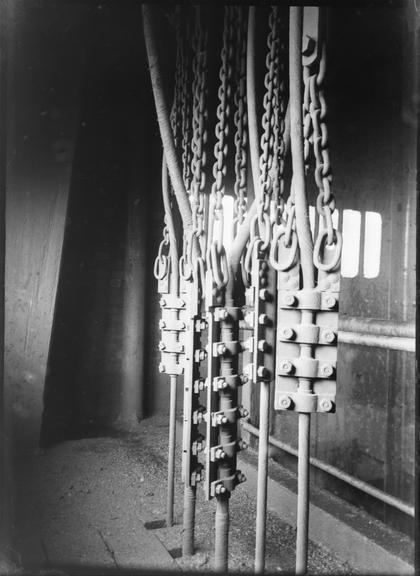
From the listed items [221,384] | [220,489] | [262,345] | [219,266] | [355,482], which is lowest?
[355,482]

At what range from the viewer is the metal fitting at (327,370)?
1682 mm

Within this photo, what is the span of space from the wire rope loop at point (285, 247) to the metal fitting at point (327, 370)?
1.24 feet

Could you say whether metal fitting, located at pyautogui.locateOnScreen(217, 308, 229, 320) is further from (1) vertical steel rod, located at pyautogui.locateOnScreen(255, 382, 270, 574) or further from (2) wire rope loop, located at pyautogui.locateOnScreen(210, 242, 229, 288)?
(1) vertical steel rod, located at pyautogui.locateOnScreen(255, 382, 270, 574)

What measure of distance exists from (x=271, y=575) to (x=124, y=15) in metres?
4.25

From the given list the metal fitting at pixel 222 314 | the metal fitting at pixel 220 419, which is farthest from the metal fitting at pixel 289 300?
the metal fitting at pixel 220 419

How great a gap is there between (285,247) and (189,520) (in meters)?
1.67

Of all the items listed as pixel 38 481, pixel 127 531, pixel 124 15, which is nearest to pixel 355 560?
pixel 127 531

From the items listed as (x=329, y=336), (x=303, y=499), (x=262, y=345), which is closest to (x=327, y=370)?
(x=329, y=336)

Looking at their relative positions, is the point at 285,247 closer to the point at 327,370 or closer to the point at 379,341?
the point at 327,370

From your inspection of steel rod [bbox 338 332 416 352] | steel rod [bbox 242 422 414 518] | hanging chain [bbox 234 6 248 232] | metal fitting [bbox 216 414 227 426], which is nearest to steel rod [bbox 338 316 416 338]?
steel rod [bbox 338 332 416 352]

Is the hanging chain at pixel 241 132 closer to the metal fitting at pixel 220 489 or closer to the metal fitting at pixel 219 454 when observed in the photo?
the metal fitting at pixel 219 454

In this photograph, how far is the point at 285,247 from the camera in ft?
6.04

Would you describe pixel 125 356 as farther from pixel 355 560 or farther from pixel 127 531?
pixel 355 560

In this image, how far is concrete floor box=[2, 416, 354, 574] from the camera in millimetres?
2643
